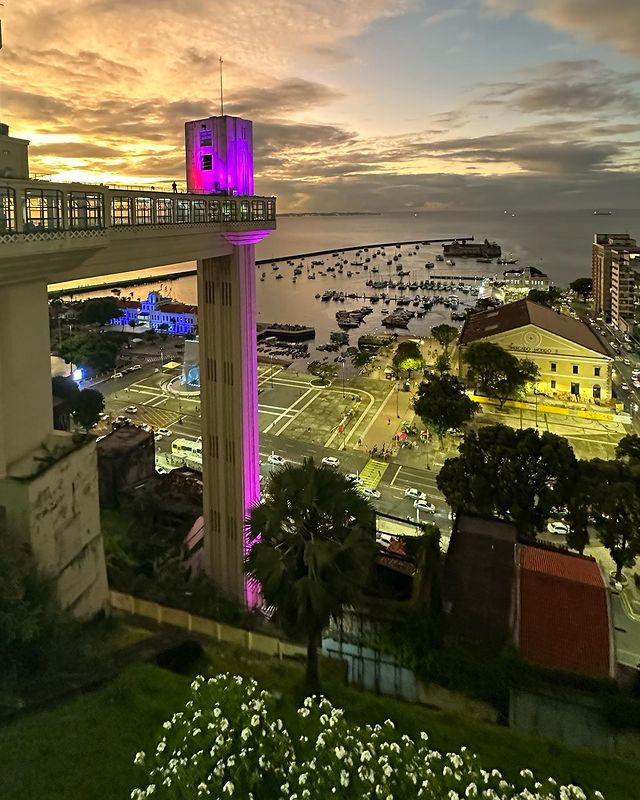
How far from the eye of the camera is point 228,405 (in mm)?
18688

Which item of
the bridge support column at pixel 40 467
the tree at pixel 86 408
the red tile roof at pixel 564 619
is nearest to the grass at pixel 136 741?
the bridge support column at pixel 40 467

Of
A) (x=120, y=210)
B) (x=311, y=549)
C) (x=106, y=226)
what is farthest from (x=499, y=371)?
(x=311, y=549)

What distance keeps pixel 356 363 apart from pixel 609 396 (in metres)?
22.6

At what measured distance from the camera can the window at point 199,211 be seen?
50.8ft

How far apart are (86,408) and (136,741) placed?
30114mm

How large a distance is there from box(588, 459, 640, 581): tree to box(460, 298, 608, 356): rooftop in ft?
90.6

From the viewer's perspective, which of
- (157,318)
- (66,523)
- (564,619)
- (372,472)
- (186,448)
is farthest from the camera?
(157,318)

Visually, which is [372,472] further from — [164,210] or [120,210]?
[120,210]

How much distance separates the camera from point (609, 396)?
4462cm

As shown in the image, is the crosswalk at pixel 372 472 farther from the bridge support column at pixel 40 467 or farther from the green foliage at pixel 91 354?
the green foliage at pixel 91 354

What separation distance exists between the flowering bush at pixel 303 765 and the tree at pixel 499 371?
Result: 37.3 meters

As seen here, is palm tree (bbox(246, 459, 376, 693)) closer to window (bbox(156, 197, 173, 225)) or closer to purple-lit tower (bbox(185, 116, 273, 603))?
window (bbox(156, 197, 173, 225))

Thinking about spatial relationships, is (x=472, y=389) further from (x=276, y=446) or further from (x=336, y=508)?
(x=336, y=508)

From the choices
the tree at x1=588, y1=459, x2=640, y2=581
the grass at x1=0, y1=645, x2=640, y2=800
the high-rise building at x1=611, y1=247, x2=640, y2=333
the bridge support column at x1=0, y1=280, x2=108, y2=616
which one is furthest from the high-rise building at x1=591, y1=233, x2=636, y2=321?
the bridge support column at x1=0, y1=280, x2=108, y2=616
